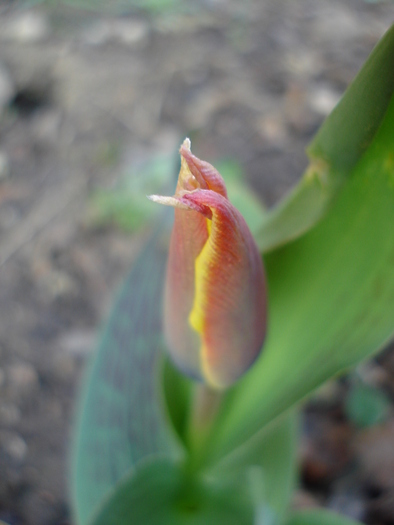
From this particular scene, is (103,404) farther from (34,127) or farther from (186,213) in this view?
(34,127)

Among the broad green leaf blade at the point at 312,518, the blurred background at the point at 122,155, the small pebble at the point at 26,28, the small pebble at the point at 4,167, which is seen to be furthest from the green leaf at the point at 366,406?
the small pebble at the point at 26,28

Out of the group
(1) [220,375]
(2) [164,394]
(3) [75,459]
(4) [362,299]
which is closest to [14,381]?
(3) [75,459]

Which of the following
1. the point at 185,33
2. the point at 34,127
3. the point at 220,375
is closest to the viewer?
the point at 220,375

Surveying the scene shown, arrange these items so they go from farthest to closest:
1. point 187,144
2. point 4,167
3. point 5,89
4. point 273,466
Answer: point 5,89 → point 4,167 → point 273,466 → point 187,144

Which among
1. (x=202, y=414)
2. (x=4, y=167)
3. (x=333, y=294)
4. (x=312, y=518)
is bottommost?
(x=4, y=167)

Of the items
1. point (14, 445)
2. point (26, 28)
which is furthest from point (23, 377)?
point (26, 28)

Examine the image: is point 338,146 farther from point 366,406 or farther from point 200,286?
point 366,406

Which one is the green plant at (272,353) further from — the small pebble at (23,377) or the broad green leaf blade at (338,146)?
the small pebble at (23,377)
